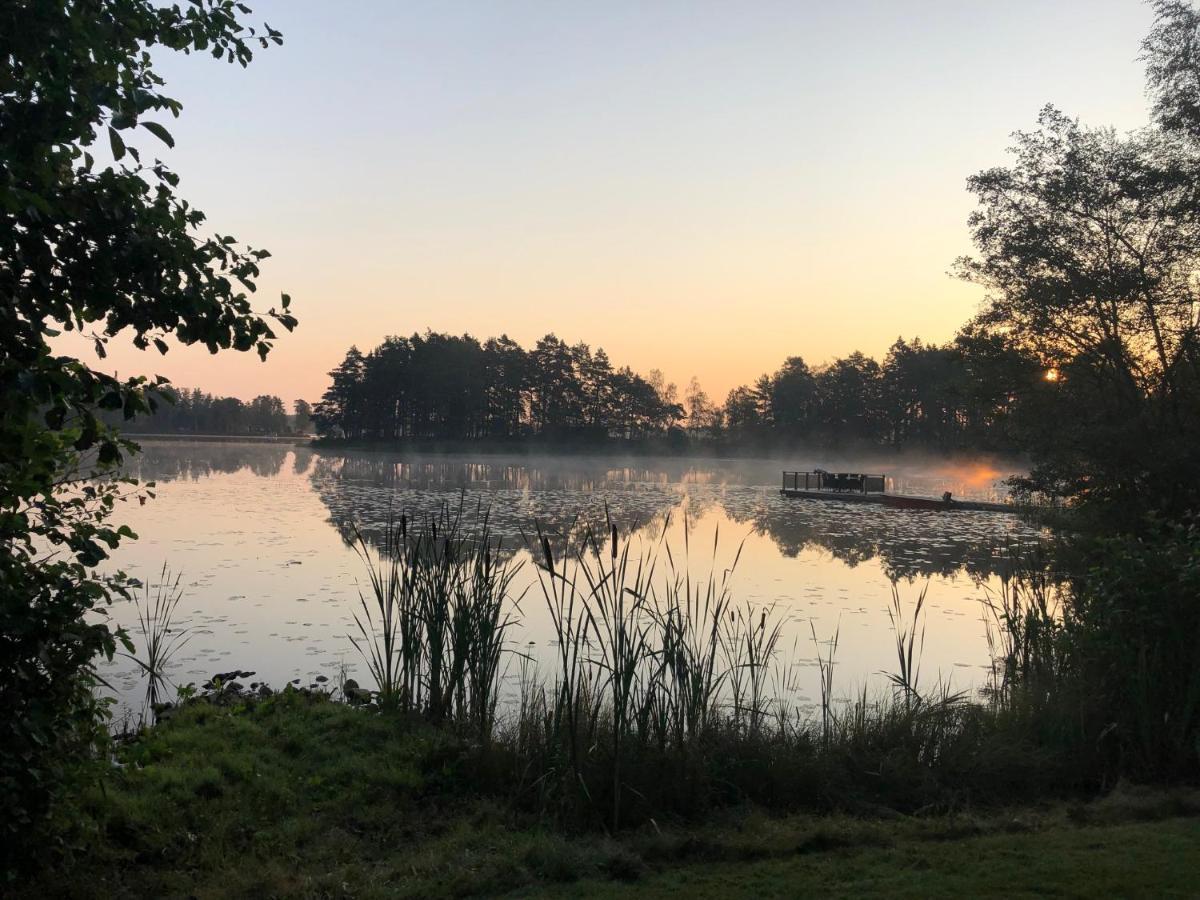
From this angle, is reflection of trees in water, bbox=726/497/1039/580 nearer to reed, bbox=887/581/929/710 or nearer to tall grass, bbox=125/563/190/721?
reed, bbox=887/581/929/710

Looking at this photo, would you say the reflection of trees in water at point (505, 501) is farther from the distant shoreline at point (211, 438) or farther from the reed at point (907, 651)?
the distant shoreline at point (211, 438)

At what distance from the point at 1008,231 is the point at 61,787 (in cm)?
1883

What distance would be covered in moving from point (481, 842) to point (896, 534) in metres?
21.2

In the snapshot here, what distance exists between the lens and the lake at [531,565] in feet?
33.6

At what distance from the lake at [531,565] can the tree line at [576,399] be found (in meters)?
53.5

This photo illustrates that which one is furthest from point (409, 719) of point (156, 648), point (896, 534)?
point (896, 534)

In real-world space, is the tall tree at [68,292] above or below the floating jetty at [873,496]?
above

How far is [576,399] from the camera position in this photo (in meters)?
95.1

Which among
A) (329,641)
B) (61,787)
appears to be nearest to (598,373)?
(329,641)

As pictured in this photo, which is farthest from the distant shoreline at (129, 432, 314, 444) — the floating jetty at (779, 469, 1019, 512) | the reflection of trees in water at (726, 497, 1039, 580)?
the reflection of trees in water at (726, 497, 1039, 580)

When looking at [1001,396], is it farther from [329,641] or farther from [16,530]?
[16,530]

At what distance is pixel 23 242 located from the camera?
279 centimetres

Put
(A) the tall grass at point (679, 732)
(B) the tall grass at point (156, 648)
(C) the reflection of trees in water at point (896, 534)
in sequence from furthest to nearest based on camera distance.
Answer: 1. (C) the reflection of trees in water at point (896, 534)
2. (B) the tall grass at point (156, 648)
3. (A) the tall grass at point (679, 732)

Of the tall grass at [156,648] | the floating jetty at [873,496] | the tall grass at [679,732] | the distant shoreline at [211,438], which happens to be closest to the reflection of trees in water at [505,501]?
the tall grass at [156,648]
